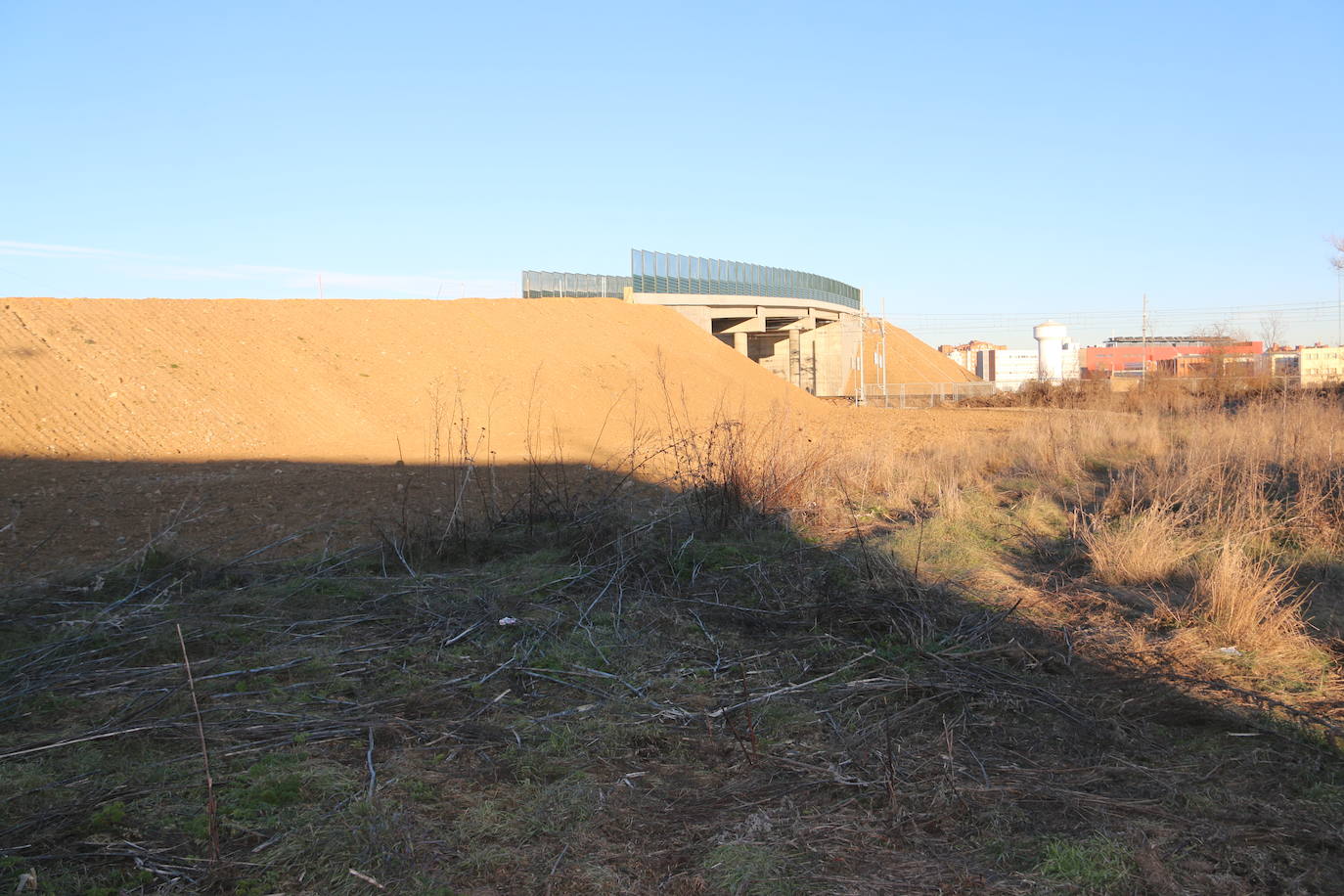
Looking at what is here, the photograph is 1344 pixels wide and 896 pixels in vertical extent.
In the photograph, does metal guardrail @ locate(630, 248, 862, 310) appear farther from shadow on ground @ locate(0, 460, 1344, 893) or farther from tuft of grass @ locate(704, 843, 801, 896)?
tuft of grass @ locate(704, 843, 801, 896)

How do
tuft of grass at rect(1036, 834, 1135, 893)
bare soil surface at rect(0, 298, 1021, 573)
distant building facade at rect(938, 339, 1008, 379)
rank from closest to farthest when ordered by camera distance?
tuft of grass at rect(1036, 834, 1135, 893), bare soil surface at rect(0, 298, 1021, 573), distant building facade at rect(938, 339, 1008, 379)

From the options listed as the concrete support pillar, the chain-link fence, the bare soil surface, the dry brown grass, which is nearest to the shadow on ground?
the dry brown grass

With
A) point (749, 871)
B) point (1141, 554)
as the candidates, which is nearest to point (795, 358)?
point (1141, 554)

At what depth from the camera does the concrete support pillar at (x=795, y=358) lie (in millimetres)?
52125

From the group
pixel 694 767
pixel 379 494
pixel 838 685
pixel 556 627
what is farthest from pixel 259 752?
pixel 379 494

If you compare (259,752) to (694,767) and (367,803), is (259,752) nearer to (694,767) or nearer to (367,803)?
(367,803)

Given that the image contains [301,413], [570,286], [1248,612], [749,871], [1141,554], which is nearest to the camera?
[749,871]

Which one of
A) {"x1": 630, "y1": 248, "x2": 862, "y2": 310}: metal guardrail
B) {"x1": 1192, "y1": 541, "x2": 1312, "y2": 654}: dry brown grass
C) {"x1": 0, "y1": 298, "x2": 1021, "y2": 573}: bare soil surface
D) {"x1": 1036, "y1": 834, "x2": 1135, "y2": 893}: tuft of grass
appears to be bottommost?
{"x1": 1036, "y1": 834, "x2": 1135, "y2": 893}: tuft of grass

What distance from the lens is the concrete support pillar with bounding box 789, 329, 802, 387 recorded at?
5212cm

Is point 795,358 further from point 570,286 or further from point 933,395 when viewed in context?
point 570,286

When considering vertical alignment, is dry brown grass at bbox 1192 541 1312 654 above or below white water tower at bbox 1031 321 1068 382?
below

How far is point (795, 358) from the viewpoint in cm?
5319

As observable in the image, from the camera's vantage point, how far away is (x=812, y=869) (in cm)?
268

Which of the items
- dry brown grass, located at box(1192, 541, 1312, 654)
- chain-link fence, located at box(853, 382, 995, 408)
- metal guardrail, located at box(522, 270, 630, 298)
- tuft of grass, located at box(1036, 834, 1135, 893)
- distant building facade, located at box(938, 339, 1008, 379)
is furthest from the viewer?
distant building facade, located at box(938, 339, 1008, 379)
